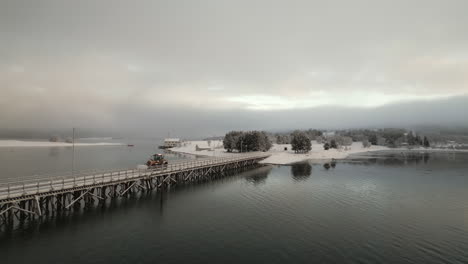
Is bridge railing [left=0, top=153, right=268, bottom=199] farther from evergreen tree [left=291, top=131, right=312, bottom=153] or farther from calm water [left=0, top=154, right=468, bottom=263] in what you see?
evergreen tree [left=291, top=131, right=312, bottom=153]

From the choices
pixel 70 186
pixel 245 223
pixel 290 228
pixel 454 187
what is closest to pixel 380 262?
pixel 290 228

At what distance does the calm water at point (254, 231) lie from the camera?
1833 cm

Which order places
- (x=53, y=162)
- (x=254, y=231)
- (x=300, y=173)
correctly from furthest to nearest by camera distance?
(x=53, y=162) → (x=300, y=173) → (x=254, y=231)

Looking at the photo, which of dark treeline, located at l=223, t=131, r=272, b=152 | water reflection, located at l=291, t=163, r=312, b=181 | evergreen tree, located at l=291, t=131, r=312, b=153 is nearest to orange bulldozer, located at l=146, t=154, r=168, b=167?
water reflection, located at l=291, t=163, r=312, b=181

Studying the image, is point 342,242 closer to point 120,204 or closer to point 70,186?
point 120,204

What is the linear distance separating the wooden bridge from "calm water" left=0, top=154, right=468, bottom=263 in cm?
298

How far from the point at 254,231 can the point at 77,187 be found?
23.1 metres

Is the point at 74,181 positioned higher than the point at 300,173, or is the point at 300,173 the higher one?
the point at 74,181

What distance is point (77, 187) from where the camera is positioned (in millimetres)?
29219

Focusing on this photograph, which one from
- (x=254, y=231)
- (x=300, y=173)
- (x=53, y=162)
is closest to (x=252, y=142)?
(x=300, y=173)

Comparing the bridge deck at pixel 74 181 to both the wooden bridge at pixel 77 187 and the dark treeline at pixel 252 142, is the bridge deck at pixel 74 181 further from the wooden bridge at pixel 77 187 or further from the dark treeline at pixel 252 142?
the dark treeline at pixel 252 142

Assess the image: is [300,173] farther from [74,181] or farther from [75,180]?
[74,181]

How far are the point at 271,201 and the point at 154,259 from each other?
68.2 feet

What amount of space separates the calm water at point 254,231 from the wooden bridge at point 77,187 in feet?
9.77
